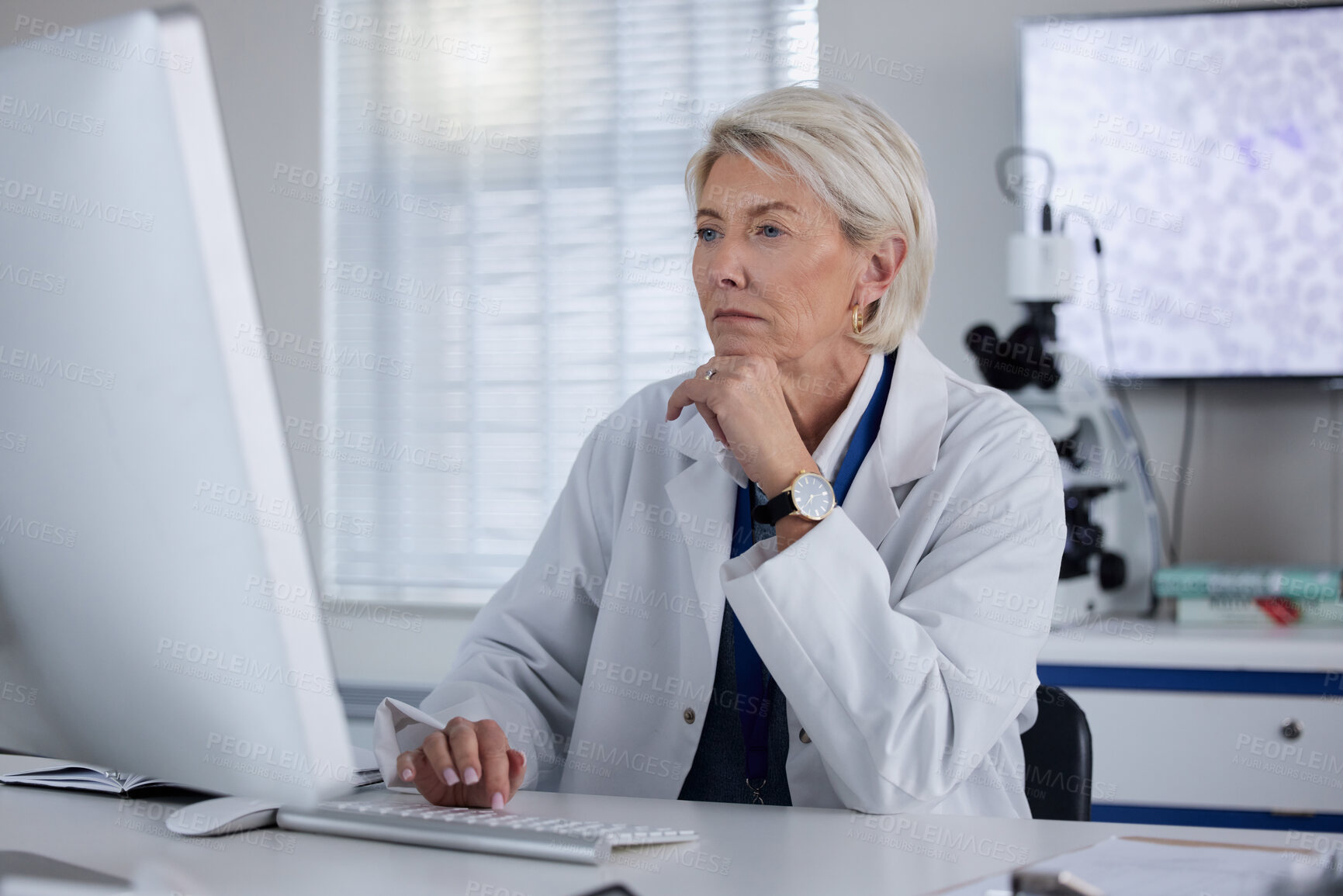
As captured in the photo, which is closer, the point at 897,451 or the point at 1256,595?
the point at 897,451

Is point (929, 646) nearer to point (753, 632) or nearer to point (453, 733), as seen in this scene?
point (753, 632)

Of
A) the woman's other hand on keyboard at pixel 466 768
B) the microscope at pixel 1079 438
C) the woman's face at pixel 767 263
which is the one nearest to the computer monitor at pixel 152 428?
the woman's other hand on keyboard at pixel 466 768

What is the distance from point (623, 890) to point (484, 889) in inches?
3.9

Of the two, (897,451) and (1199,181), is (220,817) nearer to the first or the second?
(897,451)

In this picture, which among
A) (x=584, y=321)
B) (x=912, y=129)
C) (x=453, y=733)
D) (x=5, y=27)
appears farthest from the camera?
(x=5, y=27)

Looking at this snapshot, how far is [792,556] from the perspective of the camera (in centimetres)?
101

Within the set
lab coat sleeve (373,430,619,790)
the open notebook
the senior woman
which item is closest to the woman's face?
the senior woman

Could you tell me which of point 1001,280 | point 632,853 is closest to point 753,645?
point 632,853

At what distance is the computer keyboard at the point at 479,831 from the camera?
2.41ft

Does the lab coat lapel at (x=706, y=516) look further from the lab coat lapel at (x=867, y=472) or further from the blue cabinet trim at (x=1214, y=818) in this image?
the blue cabinet trim at (x=1214, y=818)

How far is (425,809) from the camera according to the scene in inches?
33.1

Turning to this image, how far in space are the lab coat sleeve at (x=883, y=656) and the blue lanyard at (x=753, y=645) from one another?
0.62 ft

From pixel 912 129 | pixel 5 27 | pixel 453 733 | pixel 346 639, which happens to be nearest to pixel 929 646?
pixel 453 733

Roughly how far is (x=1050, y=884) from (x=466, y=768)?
470 millimetres
